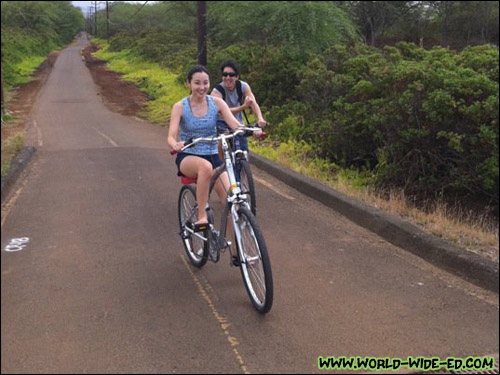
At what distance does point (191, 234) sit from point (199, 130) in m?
1.04

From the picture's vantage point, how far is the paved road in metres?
3.41

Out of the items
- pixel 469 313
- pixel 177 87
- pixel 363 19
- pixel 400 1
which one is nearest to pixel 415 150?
pixel 469 313

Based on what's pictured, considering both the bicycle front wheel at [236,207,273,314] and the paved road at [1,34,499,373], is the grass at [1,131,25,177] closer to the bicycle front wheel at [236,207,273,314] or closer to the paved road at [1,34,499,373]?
the paved road at [1,34,499,373]

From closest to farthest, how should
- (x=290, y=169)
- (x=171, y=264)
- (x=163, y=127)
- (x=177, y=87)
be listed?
(x=171, y=264) → (x=290, y=169) → (x=163, y=127) → (x=177, y=87)

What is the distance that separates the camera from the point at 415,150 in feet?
25.8

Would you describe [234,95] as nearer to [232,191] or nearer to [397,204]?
[232,191]

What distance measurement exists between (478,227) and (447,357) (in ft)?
10.0

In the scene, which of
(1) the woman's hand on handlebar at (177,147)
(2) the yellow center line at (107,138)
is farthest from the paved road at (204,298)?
(2) the yellow center line at (107,138)

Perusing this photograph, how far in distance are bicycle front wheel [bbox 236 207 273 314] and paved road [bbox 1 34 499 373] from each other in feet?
0.44

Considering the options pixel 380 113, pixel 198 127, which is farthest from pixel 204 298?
pixel 380 113

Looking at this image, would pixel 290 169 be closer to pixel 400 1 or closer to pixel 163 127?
pixel 163 127

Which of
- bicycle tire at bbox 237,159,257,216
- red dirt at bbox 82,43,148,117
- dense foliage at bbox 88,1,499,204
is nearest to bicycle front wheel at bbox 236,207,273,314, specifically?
bicycle tire at bbox 237,159,257,216

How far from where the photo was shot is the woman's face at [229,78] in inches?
226

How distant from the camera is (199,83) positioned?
4.33 m
